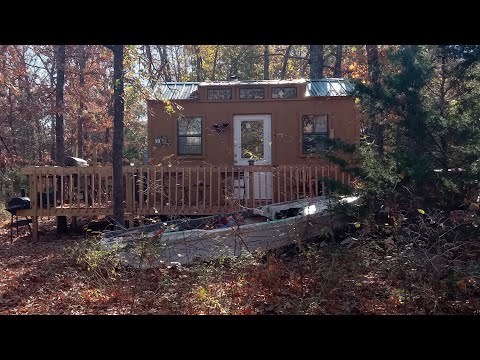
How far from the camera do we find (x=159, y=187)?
1008cm

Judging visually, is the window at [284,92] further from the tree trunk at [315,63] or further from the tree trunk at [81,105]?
the tree trunk at [81,105]

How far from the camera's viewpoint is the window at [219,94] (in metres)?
11.6

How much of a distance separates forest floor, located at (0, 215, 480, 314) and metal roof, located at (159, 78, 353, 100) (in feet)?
19.3

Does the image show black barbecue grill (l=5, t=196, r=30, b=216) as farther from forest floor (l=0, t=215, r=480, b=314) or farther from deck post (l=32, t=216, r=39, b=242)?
forest floor (l=0, t=215, r=480, b=314)

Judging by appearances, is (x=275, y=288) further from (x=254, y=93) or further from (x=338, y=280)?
(x=254, y=93)

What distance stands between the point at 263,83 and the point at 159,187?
3.64m

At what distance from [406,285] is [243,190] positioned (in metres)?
5.82

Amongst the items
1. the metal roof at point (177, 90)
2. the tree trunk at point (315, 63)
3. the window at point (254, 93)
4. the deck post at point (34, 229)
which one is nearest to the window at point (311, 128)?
the window at point (254, 93)

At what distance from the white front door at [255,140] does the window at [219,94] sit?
0.54 meters

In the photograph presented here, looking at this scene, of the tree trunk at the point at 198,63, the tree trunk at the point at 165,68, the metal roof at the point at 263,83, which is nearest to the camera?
the metal roof at the point at 263,83

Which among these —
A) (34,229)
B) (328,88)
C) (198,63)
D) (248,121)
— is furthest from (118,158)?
(198,63)

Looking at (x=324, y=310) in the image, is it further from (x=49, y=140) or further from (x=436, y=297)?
(x=49, y=140)
